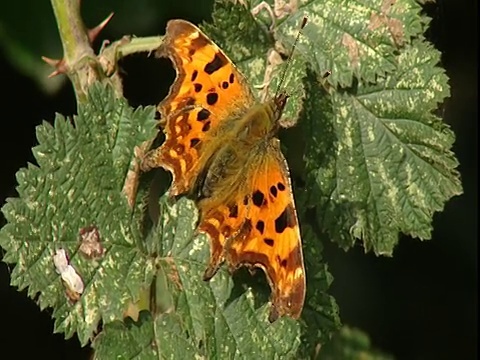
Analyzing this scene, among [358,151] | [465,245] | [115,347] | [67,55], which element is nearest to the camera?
[115,347]

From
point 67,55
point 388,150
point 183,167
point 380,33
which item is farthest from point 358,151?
point 67,55

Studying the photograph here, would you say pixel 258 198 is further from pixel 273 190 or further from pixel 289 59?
pixel 289 59

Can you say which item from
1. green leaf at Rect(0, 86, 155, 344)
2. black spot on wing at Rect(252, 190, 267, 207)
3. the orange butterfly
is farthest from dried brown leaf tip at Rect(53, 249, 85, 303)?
black spot on wing at Rect(252, 190, 267, 207)

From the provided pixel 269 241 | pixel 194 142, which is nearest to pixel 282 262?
pixel 269 241

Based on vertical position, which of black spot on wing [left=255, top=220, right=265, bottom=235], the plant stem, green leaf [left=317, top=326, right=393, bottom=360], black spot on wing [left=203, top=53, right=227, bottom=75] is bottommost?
black spot on wing [left=255, top=220, right=265, bottom=235]

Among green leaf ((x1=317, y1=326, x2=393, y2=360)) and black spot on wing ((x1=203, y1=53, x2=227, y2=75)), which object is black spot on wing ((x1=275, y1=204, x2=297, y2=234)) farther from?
green leaf ((x1=317, y1=326, x2=393, y2=360))

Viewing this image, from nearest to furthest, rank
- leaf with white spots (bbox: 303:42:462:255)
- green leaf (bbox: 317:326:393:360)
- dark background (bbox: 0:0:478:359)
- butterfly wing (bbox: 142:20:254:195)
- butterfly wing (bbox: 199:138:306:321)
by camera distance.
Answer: butterfly wing (bbox: 199:138:306:321)
butterfly wing (bbox: 142:20:254:195)
leaf with white spots (bbox: 303:42:462:255)
green leaf (bbox: 317:326:393:360)
dark background (bbox: 0:0:478:359)

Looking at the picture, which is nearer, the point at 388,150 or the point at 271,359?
the point at 271,359

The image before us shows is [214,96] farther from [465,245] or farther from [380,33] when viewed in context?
[465,245]
